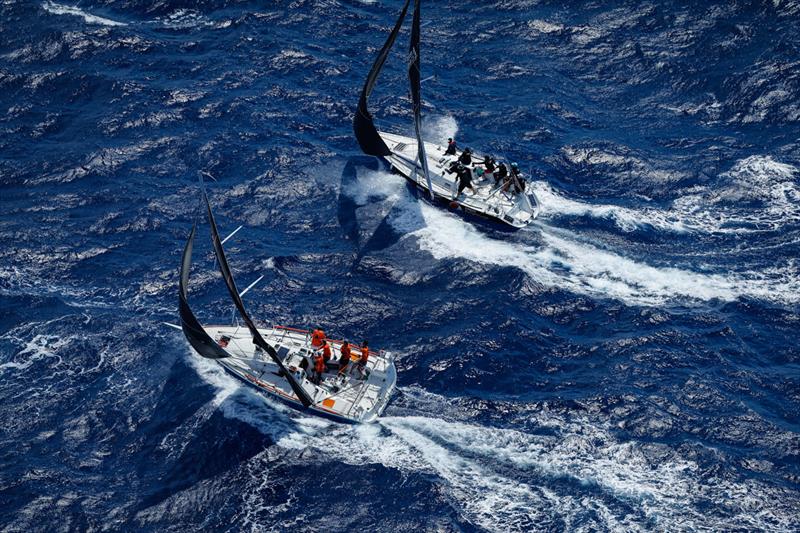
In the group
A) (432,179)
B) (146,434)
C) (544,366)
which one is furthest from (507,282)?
(146,434)

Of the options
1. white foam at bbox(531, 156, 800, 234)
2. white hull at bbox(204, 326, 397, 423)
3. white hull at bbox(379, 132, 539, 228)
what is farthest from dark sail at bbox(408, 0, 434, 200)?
white hull at bbox(204, 326, 397, 423)

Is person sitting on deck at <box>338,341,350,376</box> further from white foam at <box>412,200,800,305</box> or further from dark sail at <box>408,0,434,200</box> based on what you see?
dark sail at <box>408,0,434,200</box>

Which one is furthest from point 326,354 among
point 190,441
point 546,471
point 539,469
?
point 546,471

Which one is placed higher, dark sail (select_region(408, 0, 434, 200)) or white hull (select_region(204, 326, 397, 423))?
dark sail (select_region(408, 0, 434, 200))

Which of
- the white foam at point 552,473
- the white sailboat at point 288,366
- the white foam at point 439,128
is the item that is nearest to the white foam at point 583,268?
the white foam at point 439,128

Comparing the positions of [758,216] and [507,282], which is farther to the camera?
[758,216]

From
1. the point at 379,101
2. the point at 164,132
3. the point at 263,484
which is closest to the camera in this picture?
the point at 263,484

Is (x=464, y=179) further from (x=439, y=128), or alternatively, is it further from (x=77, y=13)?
(x=77, y=13)

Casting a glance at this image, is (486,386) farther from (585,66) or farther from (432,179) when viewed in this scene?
(585,66)
